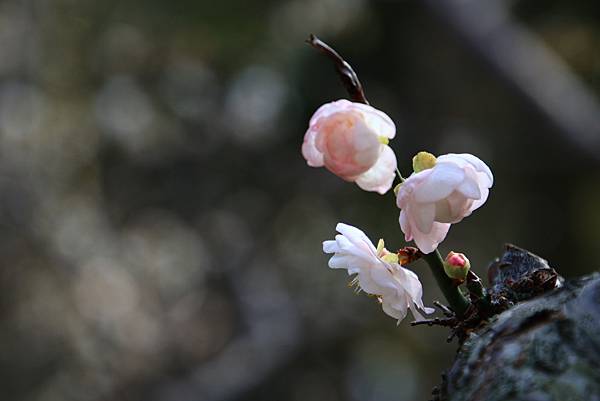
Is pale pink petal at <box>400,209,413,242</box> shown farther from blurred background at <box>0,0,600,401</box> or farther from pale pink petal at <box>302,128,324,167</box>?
blurred background at <box>0,0,600,401</box>

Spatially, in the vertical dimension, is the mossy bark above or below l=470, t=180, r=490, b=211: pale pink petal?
below

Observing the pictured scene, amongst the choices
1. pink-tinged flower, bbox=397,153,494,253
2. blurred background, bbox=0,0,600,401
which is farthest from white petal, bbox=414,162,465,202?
blurred background, bbox=0,0,600,401

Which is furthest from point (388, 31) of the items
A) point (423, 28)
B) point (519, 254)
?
point (519, 254)

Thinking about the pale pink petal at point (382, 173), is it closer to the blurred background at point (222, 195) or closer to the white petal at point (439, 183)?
the white petal at point (439, 183)

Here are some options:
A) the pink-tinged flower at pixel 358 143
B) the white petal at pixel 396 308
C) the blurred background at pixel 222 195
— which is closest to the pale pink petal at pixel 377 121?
the pink-tinged flower at pixel 358 143

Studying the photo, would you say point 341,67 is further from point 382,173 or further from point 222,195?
point 222,195
